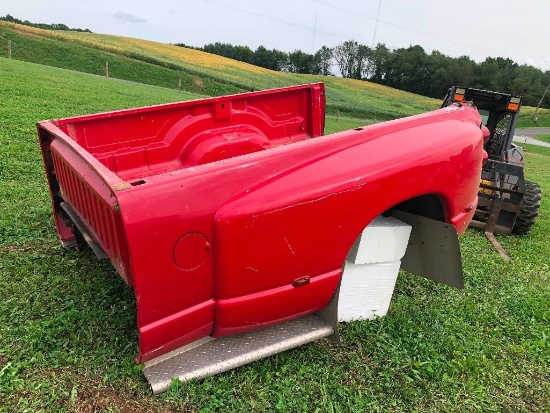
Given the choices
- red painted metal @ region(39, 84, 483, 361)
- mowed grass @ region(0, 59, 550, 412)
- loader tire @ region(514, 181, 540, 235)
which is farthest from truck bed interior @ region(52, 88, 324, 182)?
loader tire @ region(514, 181, 540, 235)

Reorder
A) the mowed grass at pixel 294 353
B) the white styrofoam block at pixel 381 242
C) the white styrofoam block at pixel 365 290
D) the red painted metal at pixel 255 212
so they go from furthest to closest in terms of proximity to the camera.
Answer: the white styrofoam block at pixel 365 290, the white styrofoam block at pixel 381 242, the mowed grass at pixel 294 353, the red painted metal at pixel 255 212

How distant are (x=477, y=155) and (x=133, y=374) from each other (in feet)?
7.89

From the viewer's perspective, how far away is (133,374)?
2.30 meters

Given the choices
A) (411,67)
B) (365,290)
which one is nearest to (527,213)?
(365,290)

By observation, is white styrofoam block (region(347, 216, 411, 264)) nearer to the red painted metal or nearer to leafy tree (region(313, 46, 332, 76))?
the red painted metal

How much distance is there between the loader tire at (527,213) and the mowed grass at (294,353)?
6.39 ft

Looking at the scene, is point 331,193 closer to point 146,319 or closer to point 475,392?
point 146,319

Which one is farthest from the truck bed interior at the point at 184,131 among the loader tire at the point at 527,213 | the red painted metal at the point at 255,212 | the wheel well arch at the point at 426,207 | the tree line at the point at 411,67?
the tree line at the point at 411,67

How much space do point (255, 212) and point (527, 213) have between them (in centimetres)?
485

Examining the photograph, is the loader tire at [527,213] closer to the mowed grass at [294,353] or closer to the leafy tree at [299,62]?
the mowed grass at [294,353]

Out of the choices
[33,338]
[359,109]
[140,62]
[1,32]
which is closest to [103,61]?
[140,62]

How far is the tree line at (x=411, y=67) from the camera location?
6091 centimetres

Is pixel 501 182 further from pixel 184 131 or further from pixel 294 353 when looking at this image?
pixel 294 353

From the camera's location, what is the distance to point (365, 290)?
9.32ft
